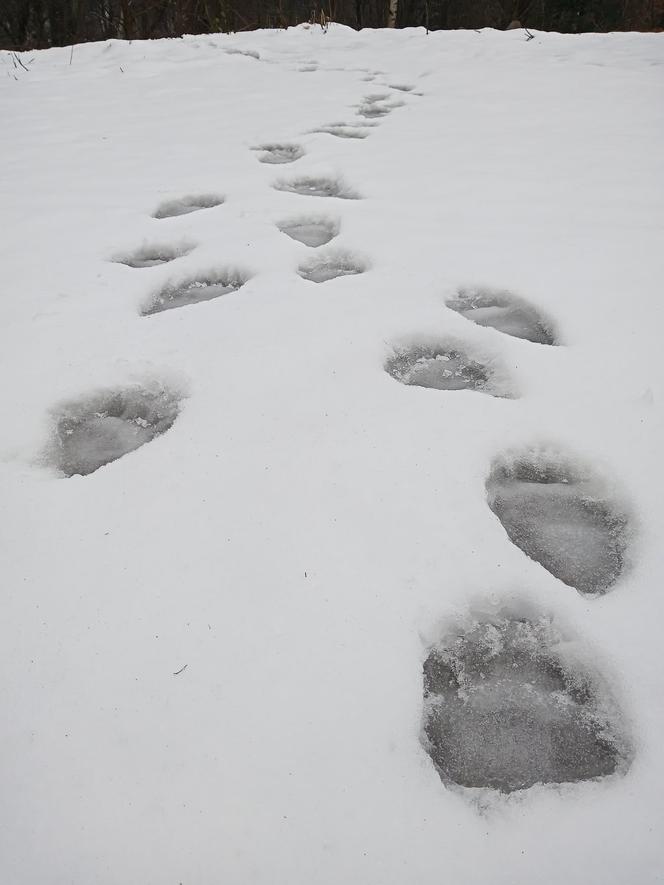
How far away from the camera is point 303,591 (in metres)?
0.82

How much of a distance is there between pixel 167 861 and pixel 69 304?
135 centimetres

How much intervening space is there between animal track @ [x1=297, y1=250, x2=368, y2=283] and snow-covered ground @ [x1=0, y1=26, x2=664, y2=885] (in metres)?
0.01

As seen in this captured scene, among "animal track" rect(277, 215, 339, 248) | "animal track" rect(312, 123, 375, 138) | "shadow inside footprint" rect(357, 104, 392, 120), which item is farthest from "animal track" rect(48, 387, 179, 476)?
"shadow inside footprint" rect(357, 104, 392, 120)

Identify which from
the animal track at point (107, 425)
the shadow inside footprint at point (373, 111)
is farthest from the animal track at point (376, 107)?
the animal track at point (107, 425)

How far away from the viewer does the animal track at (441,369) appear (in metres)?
1.25

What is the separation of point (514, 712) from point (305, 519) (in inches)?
16.6

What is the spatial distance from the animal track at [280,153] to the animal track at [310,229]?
0.89 m

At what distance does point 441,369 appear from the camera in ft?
4.30

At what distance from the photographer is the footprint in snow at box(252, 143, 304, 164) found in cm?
275

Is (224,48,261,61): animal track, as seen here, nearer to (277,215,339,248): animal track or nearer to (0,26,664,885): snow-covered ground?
(0,26,664,885): snow-covered ground

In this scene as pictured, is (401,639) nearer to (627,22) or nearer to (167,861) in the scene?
(167,861)

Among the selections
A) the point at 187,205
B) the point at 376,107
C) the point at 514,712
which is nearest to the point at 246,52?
the point at 376,107

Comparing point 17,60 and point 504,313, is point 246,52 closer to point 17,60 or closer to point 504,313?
point 17,60

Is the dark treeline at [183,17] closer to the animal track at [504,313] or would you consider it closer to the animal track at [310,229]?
the animal track at [310,229]
